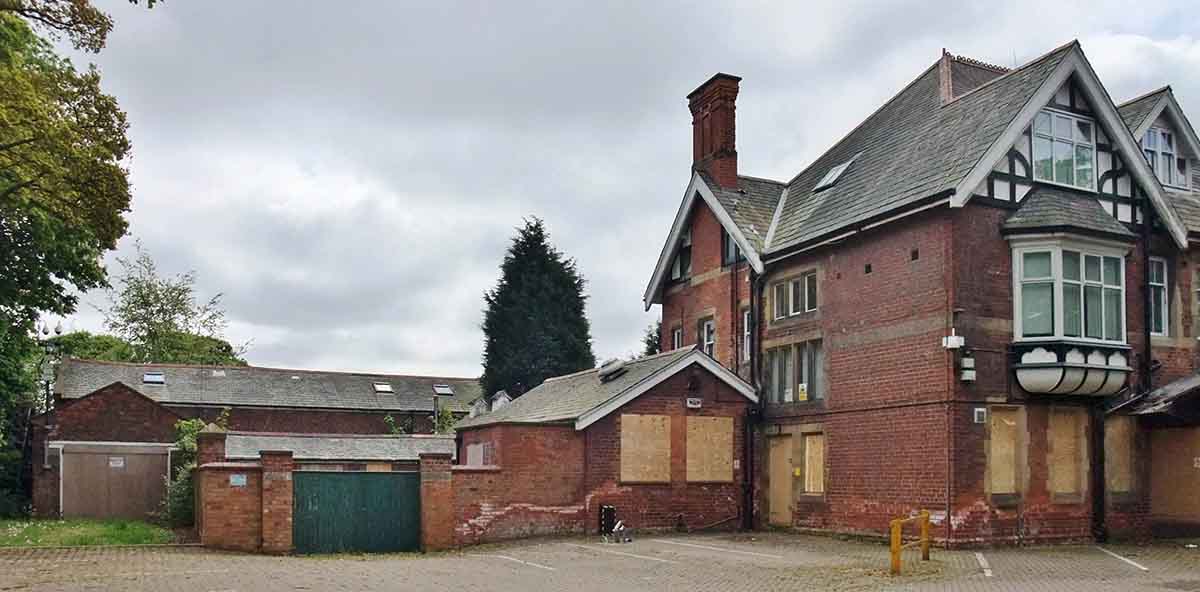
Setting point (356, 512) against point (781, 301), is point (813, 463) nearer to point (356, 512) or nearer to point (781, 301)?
point (781, 301)

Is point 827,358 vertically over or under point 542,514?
over

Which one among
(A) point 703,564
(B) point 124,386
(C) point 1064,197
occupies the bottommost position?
(A) point 703,564

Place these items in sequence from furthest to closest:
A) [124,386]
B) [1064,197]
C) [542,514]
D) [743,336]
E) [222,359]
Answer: [222,359]
[124,386]
[743,336]
[542,514]
[1064,197]

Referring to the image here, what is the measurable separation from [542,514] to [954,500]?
875cm

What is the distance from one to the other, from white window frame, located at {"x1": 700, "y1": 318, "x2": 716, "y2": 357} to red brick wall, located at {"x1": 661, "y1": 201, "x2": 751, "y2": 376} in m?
0.18

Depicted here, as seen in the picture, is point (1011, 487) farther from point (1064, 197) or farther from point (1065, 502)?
point (1064, 197)

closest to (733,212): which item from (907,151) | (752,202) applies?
(752,202)

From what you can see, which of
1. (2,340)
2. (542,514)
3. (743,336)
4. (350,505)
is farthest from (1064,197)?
(2,340)

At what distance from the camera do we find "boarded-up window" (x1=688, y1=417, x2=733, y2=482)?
27578mm

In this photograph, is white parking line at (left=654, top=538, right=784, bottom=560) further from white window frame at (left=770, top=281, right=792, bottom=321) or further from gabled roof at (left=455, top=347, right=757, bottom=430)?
white window frame at (left=770, top=281, right=792, bottom=321)

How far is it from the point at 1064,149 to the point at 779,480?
32.9 feet

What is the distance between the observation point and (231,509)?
883 inches

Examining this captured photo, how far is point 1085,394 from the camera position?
2317 cm

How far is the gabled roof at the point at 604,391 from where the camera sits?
86.6 ft
